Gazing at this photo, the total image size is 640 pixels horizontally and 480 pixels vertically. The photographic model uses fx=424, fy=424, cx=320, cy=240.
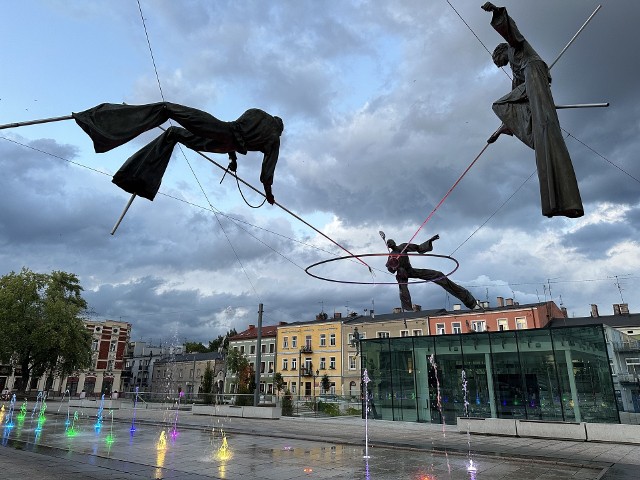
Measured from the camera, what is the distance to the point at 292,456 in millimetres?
13359

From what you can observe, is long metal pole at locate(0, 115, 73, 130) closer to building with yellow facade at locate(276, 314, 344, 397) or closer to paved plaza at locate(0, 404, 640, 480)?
paved plaza at locate(0, 404, 640, 480)

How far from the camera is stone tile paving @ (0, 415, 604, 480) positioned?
10312 mm

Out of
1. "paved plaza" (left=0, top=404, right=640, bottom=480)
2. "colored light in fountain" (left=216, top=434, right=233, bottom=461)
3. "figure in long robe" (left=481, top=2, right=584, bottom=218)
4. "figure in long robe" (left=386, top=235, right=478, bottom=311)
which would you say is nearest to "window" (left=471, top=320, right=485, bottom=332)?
"paved plaza" (left=0, top=404, right=640, bottom=480)

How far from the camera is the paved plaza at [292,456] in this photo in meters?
10.5

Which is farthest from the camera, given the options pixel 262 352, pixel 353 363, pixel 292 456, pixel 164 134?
pixel 262 352

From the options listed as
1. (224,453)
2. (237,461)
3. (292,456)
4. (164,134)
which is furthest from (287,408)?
(164,134)

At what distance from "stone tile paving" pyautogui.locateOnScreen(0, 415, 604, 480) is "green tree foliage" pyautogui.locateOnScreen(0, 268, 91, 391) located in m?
31.4

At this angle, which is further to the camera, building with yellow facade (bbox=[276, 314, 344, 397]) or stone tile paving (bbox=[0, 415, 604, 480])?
building with yellow facade (bbox=[276, 314, 344, 397])

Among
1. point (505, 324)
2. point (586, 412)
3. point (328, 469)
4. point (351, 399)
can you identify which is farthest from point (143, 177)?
point (505, 324)

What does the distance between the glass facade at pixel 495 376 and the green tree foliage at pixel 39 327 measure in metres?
34.6

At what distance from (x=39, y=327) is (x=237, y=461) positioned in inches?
1667

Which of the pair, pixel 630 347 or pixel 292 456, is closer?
pixel 292 456

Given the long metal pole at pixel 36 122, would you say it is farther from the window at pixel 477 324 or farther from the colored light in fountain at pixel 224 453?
the window at pixel 477 324

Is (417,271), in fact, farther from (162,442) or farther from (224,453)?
(162,442)
